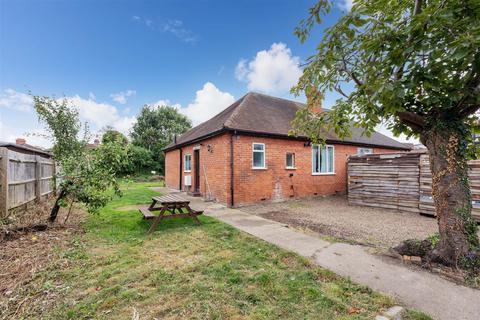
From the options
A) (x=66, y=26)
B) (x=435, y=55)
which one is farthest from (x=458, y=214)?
(x=66, y=26)

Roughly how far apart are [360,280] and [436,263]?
1.47 m

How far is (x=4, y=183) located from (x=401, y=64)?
8.07 m

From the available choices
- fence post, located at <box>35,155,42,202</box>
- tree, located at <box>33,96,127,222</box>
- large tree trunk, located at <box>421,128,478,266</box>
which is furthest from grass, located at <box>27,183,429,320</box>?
fence post, located at <box>35,155,42,202</box>

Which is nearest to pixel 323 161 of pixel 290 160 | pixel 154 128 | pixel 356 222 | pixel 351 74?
pixel 290 160

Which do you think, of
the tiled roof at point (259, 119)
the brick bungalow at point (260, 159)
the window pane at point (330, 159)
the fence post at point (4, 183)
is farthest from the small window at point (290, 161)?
the fence post at point (4, 183)

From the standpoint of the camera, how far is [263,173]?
32.0ft

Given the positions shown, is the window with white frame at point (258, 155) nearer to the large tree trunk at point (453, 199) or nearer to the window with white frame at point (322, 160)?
the window with white frame at point (322, 160)

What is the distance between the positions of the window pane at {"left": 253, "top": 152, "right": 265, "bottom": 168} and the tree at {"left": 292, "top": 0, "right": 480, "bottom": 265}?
532 centimetres

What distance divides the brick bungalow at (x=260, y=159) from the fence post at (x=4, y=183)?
6342 mm

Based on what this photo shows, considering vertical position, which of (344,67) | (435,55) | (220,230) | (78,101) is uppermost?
(78,101)

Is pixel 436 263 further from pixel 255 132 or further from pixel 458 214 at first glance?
pixel 255 132

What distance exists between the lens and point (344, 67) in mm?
3975

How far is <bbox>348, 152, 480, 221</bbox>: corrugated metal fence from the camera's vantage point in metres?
7.26

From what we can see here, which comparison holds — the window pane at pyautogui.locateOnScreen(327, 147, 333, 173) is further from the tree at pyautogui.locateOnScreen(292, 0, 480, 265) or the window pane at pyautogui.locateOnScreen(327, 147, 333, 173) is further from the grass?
the grass
